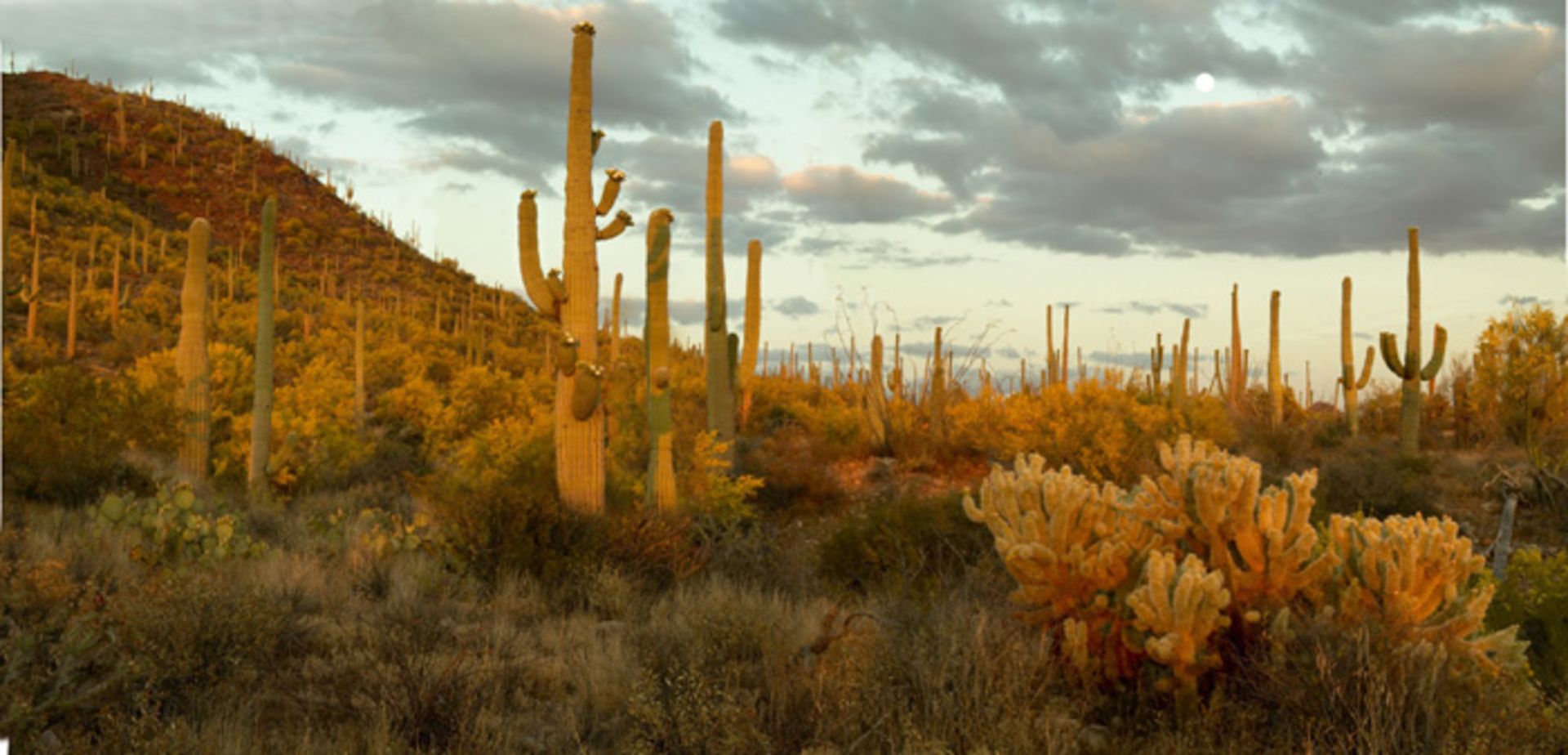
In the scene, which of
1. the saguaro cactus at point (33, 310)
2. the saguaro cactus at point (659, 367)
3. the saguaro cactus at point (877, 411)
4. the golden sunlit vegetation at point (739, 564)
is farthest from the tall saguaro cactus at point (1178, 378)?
the saguaro cactus at point (33, 310)

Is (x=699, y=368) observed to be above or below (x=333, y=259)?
below

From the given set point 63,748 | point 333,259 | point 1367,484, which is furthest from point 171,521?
point 333,259

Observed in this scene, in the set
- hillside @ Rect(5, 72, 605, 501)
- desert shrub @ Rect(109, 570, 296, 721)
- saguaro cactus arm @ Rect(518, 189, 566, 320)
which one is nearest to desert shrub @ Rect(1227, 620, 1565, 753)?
desert shrub @ Rect(109, 570, 296, 721)

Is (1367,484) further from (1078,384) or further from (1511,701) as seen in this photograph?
(1511,701)

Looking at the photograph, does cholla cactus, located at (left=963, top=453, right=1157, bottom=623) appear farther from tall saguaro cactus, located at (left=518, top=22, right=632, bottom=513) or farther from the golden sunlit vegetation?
tall saguaro cactus, located at (left=518, top=22, right=632, bottom=513)

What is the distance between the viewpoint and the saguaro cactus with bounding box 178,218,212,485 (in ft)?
53.2

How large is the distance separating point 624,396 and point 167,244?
35.6 m

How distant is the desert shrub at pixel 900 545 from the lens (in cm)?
943

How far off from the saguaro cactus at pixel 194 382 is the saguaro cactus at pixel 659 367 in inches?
291

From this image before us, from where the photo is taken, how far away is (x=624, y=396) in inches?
622

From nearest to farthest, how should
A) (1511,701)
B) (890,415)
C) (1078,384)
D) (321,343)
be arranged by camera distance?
(1511,701), (1078,384), (890,415), (321,343)

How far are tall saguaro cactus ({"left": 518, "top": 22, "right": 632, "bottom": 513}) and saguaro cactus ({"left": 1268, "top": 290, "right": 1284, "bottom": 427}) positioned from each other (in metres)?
17.0

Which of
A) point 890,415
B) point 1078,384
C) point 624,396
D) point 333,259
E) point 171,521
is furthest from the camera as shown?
point 333,259

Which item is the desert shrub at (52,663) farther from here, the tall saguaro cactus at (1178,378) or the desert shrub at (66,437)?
the tall saguaro cactus at (1178,378)
